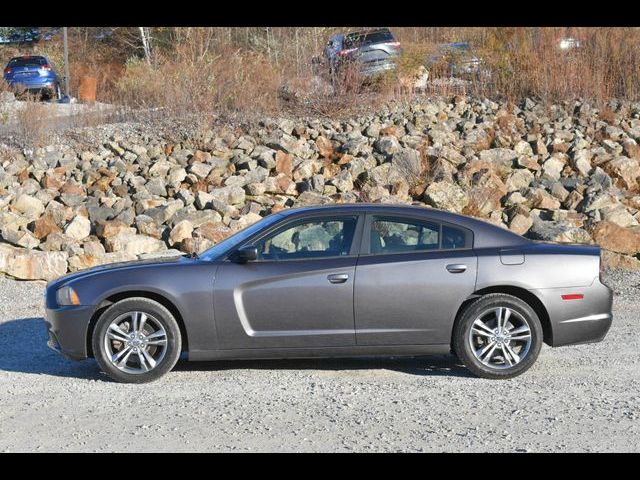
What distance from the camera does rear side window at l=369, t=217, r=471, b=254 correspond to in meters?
8.23

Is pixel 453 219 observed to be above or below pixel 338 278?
above

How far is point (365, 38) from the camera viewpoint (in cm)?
2419

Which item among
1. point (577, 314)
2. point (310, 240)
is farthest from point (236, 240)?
point (577, 314)

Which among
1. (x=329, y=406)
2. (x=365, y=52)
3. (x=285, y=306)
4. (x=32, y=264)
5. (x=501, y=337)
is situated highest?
(x=365, y=52)

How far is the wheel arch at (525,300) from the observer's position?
812cm

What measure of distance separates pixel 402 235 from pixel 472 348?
108 centimetres

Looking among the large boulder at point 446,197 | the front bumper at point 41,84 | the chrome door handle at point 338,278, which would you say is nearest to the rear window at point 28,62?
the front bumper at point 41,84

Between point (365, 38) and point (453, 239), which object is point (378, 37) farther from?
point (453, 239)

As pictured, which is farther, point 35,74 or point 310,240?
point 35,74

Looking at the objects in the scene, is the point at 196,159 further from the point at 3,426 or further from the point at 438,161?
the point at 3,426

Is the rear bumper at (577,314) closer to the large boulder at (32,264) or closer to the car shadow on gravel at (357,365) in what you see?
the car shadow on gravel at (357,365)

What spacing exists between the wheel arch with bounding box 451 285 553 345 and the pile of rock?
6.09 m

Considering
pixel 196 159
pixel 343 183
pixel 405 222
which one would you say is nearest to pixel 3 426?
pixel 405 222

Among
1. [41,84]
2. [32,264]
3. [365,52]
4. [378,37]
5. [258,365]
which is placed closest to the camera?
[258,365]
